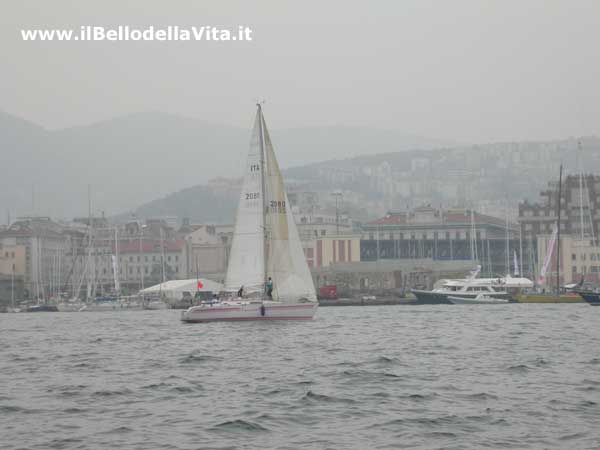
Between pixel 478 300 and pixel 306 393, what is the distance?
2563 inches

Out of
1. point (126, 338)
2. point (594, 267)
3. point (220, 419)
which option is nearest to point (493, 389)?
point (220, 419)

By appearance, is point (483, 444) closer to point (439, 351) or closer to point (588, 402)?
point (588, 402)

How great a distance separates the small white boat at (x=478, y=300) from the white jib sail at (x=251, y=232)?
1608 inches

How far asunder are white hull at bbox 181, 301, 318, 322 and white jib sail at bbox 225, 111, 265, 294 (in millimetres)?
1003

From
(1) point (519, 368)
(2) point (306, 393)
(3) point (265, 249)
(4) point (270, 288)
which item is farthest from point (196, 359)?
(3) point (265, 249)

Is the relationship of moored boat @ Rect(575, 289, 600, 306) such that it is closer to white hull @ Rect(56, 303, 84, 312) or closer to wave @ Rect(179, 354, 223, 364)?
white hull @ Rect(56, 303, 84, 312)

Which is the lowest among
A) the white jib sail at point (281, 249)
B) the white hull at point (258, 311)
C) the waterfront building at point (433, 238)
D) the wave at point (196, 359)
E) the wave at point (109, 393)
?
the wave at point (109, 393)

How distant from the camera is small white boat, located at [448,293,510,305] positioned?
87188mm

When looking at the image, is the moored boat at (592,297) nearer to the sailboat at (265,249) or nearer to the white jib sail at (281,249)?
the sailboat at (265,249)

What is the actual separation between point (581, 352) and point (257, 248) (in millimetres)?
18321

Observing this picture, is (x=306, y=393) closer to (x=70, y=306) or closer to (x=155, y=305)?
(x=155, y=305)

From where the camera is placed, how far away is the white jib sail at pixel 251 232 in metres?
48.3

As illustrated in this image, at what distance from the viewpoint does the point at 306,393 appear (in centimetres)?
2345

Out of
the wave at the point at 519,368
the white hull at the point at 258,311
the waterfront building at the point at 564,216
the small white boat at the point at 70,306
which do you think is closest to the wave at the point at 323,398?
the wave at the point at 519,368
